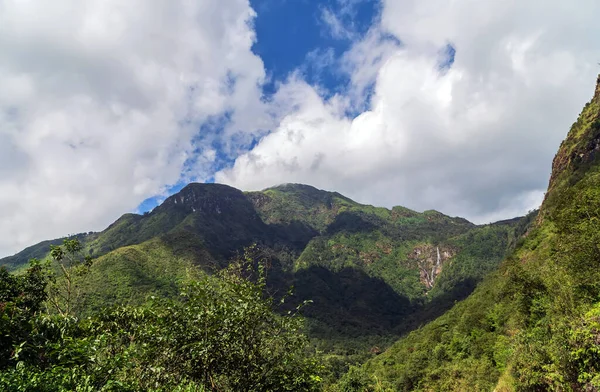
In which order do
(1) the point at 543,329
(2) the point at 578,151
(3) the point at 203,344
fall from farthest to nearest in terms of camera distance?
1. (2) the point at 578,151
2. (1) the point at 543,329
3. (3) the point at 203,344

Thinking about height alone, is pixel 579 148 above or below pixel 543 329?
above

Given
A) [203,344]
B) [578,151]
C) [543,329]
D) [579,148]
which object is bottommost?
[203,344]

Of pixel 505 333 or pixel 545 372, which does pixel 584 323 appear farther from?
pixel 505 333

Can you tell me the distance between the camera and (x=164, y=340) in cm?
1116

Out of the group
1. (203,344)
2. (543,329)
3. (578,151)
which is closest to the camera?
(203,344)

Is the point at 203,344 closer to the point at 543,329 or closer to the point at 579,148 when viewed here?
the point at 543,329

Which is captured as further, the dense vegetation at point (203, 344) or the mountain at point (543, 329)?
the mountain at point (543, 329)

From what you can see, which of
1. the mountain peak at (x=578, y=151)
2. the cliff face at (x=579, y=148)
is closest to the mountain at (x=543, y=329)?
the mountain peak at (x=578, y=151)

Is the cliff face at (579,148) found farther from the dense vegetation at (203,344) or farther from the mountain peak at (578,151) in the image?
the dense vegetation at (203,344)

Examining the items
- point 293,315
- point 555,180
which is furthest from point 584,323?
point 555,180

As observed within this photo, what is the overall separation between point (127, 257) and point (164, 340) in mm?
197225

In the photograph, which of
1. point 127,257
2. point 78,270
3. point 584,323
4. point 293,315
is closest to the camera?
point 293,315

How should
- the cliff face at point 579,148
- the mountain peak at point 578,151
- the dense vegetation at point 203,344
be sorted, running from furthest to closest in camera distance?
1. the cliff face at point 579,148
2. the mountain peak at point 578,151
3. the dense vegetation at point 203,344

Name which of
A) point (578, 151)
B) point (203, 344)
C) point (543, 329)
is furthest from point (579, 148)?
point (203, 344)
